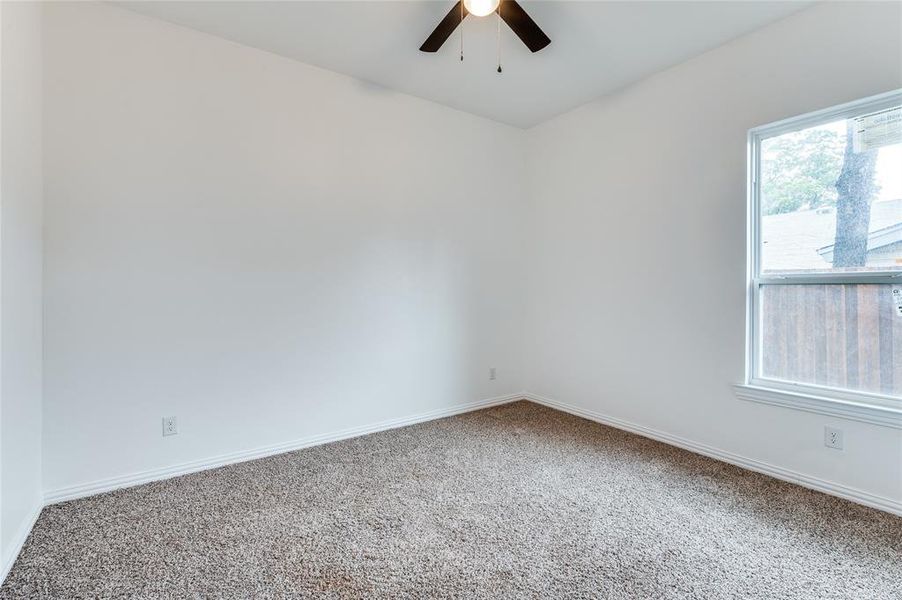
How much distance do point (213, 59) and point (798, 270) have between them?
148 inches

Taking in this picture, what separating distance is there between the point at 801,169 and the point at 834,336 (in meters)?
0.98

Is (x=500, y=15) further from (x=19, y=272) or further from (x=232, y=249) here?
(x=19, y=272)

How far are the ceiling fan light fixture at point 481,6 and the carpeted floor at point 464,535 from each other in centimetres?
246

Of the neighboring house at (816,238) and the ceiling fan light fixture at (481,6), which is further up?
the ceiling fan light fixture at (481,6)

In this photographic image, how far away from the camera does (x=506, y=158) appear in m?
4.00

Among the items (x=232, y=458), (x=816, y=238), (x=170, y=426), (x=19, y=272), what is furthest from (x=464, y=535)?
(x=816, y=238)

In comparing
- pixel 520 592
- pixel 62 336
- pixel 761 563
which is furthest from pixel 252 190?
pixel 761 563

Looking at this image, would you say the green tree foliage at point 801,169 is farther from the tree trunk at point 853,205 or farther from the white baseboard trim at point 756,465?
the white baseboard trim at point 756,465

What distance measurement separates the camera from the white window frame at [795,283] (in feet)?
6.88

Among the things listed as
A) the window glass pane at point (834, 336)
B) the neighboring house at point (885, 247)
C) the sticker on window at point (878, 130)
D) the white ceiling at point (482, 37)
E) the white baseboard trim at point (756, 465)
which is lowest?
the white baseboard trim at point (756, 465)

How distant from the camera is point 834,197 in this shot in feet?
7.52

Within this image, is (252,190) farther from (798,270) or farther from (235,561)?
(798,270)

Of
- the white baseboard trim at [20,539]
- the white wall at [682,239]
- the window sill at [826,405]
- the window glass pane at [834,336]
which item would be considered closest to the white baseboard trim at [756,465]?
the white wall at [682,239]

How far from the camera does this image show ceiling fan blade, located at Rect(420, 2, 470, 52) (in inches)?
78.2
